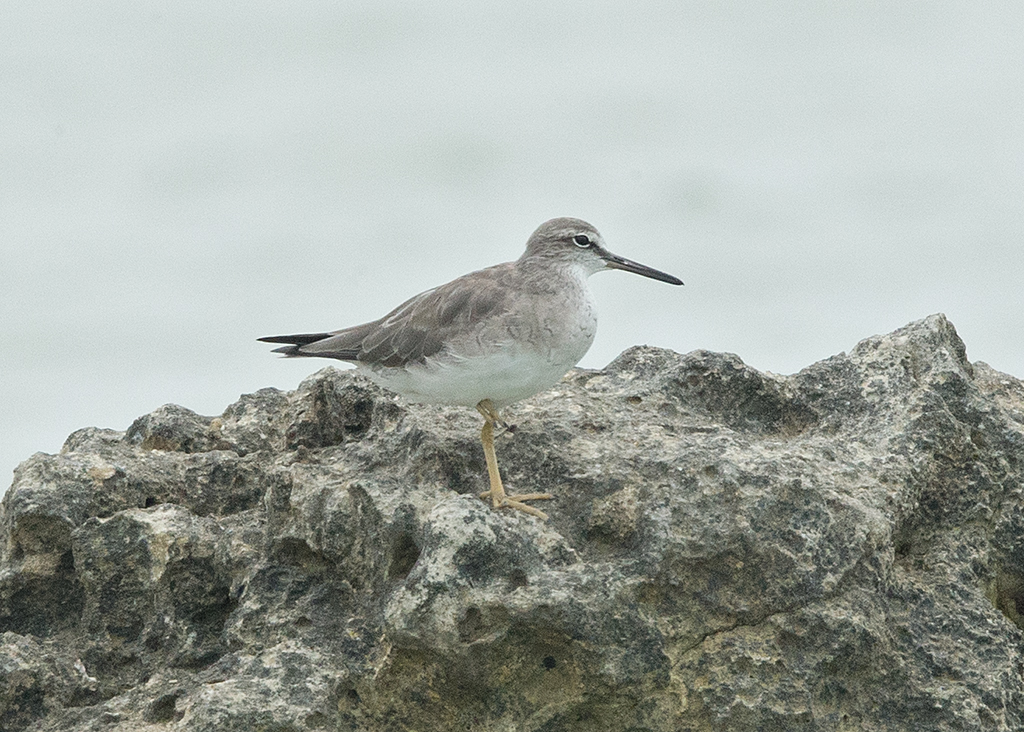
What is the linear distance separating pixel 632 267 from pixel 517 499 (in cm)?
230

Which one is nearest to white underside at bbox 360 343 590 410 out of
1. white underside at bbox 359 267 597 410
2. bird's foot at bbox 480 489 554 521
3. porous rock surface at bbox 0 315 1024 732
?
white underside at bbox 359 267 597 410

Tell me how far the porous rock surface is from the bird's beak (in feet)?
2.99

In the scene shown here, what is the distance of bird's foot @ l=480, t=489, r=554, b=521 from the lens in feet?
21.2

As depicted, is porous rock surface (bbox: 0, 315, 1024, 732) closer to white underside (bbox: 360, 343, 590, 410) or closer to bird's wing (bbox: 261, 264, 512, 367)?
white underside (bbox: 360, 343, 590, 410)

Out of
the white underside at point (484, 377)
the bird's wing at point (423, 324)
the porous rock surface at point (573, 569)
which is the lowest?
the porous rock surface at point (573, 569)

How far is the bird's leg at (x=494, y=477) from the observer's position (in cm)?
649

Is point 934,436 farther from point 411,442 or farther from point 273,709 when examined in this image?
point 273,709

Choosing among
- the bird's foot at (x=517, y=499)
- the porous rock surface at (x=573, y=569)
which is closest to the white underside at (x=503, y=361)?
the porous rock surface at (x=573, y=569)

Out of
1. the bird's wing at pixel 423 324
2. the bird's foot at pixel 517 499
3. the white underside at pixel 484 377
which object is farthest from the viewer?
the bird's wing at pixel 423 324

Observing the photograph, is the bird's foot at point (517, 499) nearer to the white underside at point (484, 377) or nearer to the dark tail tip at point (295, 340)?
the white underside at point (484, 377)

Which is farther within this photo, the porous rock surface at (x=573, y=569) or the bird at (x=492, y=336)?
the bird at (x=492, y=336)

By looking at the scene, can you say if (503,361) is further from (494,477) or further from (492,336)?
(494,477)

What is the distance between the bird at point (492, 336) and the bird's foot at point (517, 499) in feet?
0.04

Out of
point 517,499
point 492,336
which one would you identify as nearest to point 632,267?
point 492,336
